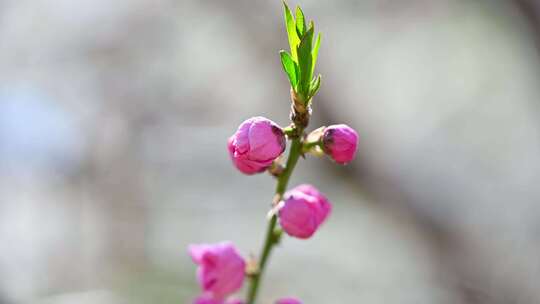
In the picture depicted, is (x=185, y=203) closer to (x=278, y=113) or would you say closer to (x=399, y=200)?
(x=278, y=113)

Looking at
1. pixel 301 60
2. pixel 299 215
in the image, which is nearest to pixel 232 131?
pixel 299 215

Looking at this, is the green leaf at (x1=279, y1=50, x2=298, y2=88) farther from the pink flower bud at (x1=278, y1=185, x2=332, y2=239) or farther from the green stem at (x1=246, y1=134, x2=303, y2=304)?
the pink flower bud at (x1=278, y1=185, x2=332, y2=239)

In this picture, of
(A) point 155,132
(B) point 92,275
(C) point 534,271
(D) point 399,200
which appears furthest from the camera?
(A) point 155,132

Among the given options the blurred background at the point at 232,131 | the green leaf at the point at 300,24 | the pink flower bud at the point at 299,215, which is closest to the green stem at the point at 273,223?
the pink flower bud at the point at 299,215

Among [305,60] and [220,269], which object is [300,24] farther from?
[220,269]

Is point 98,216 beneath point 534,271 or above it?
beneath

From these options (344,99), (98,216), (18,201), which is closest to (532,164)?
(344,99)

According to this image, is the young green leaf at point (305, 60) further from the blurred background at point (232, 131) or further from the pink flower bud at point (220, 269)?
the blurred background at point (232, 131)
